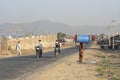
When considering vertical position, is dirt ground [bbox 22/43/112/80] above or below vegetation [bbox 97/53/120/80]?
above

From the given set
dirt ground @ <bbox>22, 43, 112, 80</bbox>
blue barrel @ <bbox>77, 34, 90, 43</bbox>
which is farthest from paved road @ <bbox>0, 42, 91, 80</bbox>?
blue barrel @ <bbox>77, 34, 90, 43</bbox>

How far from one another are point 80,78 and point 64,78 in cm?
82

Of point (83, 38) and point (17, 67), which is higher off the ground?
point (83, 38)

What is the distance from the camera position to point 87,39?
28594 mm

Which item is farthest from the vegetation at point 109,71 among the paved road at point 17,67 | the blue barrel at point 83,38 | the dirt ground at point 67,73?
the paved road at point 17,67

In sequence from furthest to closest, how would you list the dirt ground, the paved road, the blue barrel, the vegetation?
the blue barrel < the vegetation < the paved road < the dirt ground

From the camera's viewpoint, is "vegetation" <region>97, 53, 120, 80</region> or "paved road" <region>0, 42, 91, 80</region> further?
"vegetation" <region>97, 53, 120, 80</region>

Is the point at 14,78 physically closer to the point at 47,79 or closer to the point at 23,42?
the point at 47,79

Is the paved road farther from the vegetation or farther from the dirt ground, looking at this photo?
the vegetation

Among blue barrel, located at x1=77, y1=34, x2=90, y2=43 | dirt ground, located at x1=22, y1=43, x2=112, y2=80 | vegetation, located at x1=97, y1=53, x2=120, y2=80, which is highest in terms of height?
blue barrel, located at x1=77, y1=34, x2=90, y2=43

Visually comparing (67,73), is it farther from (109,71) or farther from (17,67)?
(17,67)

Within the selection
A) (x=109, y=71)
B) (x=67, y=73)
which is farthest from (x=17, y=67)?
(x=109, y=71)

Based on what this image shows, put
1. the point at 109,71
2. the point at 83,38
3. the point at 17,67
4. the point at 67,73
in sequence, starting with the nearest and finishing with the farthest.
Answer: the point at 67,73, the point at 109,71, the point at 17,67, the point at 83,38

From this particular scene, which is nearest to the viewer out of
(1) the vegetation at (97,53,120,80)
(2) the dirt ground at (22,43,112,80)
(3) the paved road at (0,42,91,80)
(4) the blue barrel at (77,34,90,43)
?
(2) the dirt ground at (22,43,112,80)
